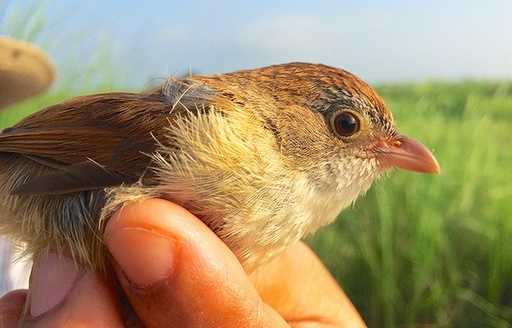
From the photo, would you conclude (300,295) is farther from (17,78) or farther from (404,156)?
(17,78)

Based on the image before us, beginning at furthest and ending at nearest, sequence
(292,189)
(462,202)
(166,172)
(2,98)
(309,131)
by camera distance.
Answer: (462,202)
(2,98)
(309,131)
(292,189)
(166,172)

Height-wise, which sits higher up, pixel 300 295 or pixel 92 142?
pixel 92 142

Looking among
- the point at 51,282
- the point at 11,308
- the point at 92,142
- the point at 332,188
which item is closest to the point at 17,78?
the point at 11,308

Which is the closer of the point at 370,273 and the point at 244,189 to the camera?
the point at 244,189

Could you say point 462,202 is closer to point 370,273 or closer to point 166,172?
point 370,273

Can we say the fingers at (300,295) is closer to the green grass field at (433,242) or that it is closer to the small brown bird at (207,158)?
the small brown bird at (207,158)

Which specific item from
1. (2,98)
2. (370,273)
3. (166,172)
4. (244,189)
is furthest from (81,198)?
(370,273)

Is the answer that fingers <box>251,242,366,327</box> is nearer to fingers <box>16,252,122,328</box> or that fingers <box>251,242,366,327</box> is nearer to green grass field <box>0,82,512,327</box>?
fingers <box>16,252,122,328</box>

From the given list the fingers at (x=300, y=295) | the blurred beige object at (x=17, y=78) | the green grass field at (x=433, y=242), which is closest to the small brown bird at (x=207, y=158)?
the fingers at (x=300, y=295)
